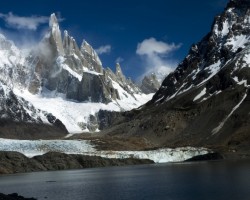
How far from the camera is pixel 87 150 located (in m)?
180

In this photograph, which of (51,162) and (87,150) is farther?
(87,150)

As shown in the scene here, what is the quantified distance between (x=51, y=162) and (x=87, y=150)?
86.0ft

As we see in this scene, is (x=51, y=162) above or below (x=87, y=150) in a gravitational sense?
below

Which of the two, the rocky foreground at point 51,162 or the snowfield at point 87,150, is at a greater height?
the snowfield at point 87,150

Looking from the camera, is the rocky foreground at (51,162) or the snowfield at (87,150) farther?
the snowfield at (87,150)

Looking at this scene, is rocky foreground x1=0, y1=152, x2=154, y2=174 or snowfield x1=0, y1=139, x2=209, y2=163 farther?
snowfield x1=0, y1=139, x2=209, y2=163

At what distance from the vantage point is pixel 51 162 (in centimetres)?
15500

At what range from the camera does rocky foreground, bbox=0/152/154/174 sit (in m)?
147

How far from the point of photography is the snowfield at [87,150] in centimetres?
16888

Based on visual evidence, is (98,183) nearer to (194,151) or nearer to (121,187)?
(121,187)

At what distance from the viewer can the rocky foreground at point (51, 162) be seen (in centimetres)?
14712

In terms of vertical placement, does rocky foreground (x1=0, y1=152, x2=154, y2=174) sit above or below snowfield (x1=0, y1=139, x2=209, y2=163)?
below

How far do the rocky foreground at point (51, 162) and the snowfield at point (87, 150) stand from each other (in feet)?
13.6

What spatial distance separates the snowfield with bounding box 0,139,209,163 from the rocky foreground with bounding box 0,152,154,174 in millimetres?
4144
